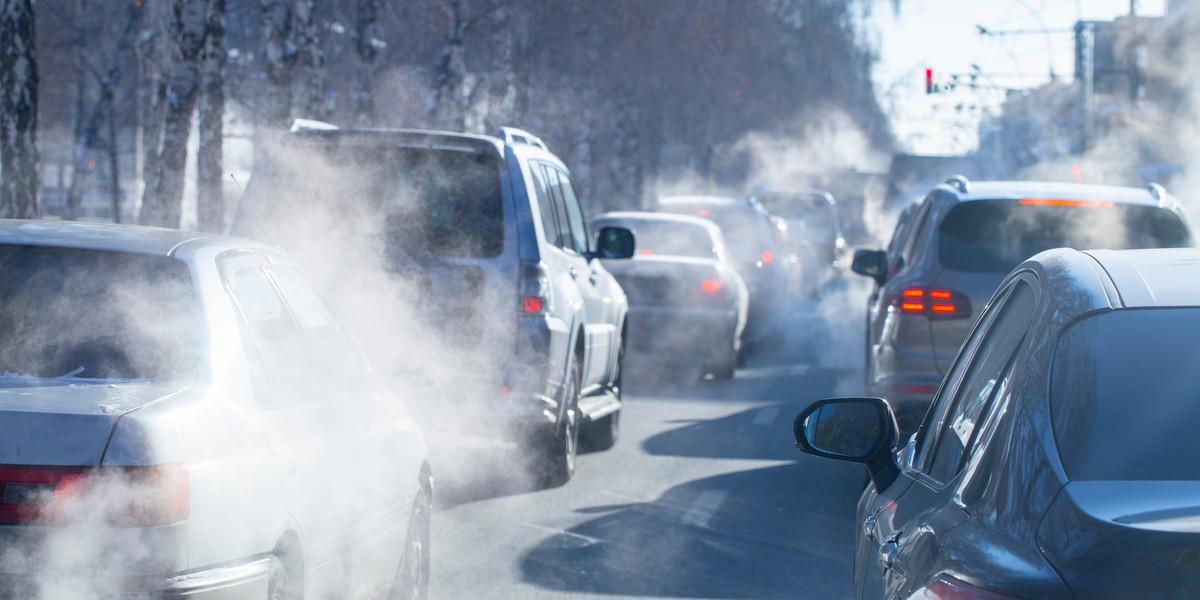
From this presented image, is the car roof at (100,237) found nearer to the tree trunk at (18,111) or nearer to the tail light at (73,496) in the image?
the tail light at (73,496)

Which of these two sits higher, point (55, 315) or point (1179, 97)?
point (1179, 97)

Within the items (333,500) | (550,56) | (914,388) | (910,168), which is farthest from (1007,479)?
(910,168)

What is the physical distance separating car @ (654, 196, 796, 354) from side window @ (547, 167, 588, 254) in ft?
26.3

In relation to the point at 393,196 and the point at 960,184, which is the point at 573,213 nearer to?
the point at 393,196

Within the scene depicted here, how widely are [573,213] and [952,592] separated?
8.38m

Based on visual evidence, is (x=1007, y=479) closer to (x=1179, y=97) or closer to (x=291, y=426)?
(x=291, y=426)

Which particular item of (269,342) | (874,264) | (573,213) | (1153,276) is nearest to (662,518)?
(573,213)

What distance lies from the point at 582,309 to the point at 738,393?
5.20 m

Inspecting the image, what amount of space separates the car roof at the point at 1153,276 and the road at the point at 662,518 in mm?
3508

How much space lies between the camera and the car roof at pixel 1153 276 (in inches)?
109

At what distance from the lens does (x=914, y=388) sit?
28.0 feet

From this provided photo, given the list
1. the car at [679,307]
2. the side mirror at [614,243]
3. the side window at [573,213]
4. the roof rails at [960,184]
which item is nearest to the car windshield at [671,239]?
the car at [679,307]

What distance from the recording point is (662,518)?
8.12 metres

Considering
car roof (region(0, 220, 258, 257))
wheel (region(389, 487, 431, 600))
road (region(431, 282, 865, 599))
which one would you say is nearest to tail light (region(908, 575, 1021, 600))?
car roof (region(0, 220, 258, 257))
